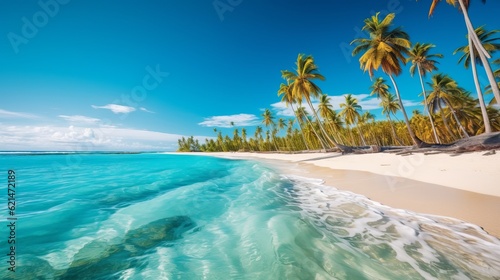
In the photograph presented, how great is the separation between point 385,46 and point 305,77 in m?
9.88

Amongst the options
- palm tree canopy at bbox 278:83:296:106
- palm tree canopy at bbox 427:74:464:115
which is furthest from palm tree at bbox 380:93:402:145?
palm tree canopy at bbox 278:83:296:106

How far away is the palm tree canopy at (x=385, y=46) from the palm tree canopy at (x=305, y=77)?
7122mm

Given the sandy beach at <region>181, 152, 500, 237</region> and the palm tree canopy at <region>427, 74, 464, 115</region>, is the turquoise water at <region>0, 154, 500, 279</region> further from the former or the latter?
the palm tree canopy at <region>427, 74, 464, 115</region>

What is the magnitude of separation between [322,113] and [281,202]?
36.6 m

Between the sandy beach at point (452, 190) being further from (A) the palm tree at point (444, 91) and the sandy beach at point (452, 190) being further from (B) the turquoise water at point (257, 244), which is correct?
(A) the palm tree at point (444, 91)

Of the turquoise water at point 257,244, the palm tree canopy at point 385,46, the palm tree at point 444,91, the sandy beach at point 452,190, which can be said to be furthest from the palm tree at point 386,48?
the turquoise water at point 257,244

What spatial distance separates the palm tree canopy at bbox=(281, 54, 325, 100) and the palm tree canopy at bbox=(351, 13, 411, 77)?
23.4 feet

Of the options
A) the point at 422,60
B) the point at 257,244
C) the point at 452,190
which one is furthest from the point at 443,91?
the point at 257,244

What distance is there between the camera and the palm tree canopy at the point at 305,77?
1031 inches

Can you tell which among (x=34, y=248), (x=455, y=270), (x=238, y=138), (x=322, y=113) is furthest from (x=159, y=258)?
(x=238, y=138)

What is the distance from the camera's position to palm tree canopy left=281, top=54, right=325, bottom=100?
85.9 feet

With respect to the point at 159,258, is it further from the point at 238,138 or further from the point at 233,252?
the point at 238,138

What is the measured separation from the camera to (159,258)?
3887 millimetres

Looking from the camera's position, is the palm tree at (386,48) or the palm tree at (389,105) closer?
the palm tree at (386,48)
